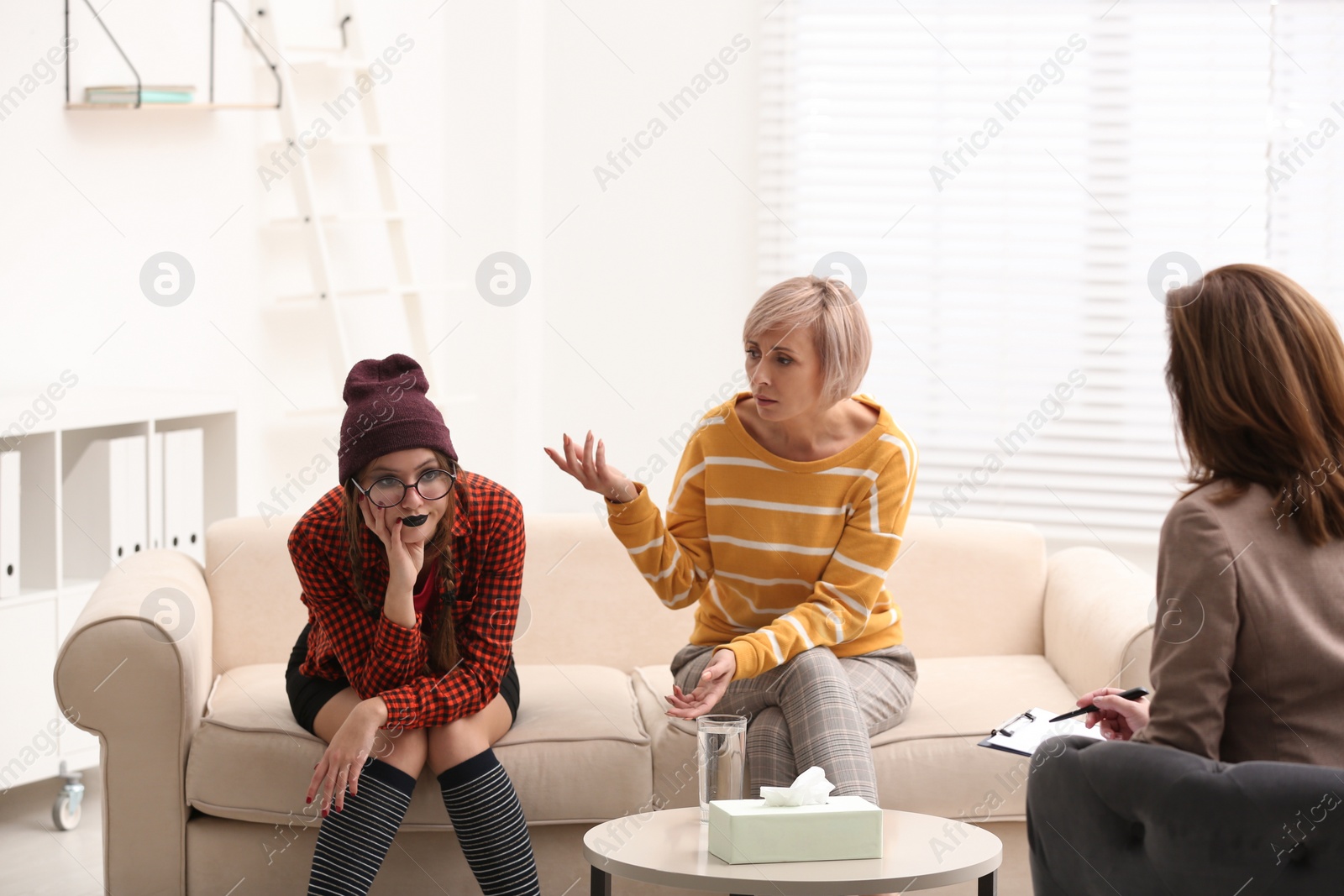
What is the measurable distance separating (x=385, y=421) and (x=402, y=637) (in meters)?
0.33

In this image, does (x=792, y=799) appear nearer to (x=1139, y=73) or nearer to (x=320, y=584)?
(x=320, y=584)

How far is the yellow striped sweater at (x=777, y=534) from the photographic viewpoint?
2127 mm

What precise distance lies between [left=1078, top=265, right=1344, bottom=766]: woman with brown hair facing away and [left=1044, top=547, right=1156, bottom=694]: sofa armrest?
81cm

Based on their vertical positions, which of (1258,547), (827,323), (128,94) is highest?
(128,94)

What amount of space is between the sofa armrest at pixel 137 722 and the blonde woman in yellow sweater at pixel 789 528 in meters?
0.74

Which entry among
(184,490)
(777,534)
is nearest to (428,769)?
(777,534)

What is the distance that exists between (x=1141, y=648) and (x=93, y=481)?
2.23 meters

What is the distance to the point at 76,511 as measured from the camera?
9.63 feet

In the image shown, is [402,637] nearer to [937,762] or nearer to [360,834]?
[360,834]

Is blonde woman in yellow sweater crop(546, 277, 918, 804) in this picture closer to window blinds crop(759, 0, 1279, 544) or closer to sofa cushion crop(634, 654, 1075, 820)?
sofa cushion crop(634, 654, 1075, 820)

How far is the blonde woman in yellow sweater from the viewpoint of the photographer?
202 centimetres

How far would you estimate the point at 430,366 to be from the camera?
392 centimetres

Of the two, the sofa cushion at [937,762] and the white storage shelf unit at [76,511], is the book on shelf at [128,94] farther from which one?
the sofa cushion at [937,762]

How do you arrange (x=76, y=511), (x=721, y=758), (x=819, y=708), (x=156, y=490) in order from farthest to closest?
(x=156, y=490)
(x=76, y=511)
(x=819, y=708)
(x=721, y=758)
